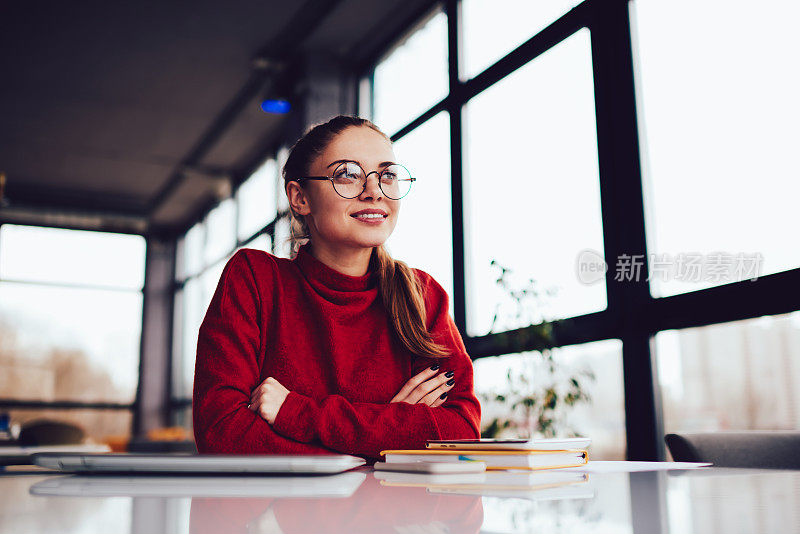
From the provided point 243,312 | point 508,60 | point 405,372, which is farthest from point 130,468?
point 508,60

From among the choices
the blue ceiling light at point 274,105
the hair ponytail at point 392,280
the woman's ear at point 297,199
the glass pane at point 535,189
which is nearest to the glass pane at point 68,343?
the blue ceiling light at point 274,105

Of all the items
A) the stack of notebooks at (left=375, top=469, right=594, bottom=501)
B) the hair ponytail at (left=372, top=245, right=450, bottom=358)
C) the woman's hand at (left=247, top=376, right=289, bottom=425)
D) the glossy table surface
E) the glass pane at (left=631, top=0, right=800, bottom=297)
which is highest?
the glass pane at (left=631, top=0, right=800, bottom=297)

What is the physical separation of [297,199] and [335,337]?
38cm

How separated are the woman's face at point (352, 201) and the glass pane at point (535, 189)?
1777 millimetres

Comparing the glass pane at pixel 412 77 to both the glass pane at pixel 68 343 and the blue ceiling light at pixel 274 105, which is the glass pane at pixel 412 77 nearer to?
the blue ceiling light at pixel 274 105

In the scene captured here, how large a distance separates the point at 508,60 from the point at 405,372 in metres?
2.75

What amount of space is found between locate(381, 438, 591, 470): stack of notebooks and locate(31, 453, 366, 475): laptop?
0.55 feet

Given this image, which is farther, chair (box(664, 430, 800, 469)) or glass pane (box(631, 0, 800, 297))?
glass pane (box(631, 0, 800, 297))

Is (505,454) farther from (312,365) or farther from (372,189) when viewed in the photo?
(372,189)

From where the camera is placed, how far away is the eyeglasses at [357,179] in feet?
5.08

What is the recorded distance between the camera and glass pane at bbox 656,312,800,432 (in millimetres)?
2525

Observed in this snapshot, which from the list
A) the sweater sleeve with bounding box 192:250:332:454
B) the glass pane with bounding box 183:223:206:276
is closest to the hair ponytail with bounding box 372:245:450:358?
the sweater sleeve with bounding box 192:250:332:454

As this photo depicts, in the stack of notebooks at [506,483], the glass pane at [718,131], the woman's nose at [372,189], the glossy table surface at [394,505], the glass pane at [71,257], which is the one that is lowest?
the stack of notebooks at [506,483]

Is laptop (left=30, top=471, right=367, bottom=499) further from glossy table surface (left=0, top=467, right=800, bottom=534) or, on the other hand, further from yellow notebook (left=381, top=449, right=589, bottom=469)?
yellow notebook (left=381, top=449, right=589, bottom=469)
